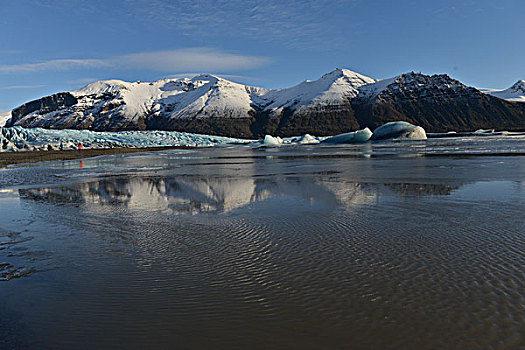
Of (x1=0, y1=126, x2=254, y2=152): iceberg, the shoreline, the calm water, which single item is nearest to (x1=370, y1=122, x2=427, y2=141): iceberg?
(x1=0, y1=126, x2=254, y2=152): iceberg

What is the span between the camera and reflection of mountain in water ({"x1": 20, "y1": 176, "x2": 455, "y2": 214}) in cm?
866

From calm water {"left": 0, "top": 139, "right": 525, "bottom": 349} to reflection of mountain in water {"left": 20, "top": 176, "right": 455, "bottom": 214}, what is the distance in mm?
221

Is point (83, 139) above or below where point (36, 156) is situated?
above

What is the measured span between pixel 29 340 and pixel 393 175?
12519 mm

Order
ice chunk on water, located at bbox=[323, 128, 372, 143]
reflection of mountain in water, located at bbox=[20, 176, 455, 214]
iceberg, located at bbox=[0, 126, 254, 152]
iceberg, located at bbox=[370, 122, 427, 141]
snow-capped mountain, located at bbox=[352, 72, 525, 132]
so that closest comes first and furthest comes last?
reflection of mountain in water, located at bbox=[20, 176, 455, 214] → iceberg, located at bbox=[0, 126, 254, 152] → iceberg, located at bbox=[370, 122, 427, 141] → ice chunk on water, located at bbox=[323, 128, 372, 143] → snow-capped mountain, located at bbox=[352, 72, 525, 132]

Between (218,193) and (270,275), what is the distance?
631 centimetres

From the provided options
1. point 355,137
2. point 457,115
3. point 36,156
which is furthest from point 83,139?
point 457,115

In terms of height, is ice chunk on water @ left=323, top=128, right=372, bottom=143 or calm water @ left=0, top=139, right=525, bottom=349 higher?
ice chunk on water @ left=323, top=128, right=372, bottom=143

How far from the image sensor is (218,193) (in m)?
10.4

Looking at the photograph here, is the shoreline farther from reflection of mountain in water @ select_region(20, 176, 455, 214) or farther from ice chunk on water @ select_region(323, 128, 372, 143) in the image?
ice chunk on water @ select_region(323, 128, 372, 143)

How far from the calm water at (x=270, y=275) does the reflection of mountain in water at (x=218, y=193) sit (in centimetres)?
22

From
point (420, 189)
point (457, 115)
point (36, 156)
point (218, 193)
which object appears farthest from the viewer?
point (457, 115)

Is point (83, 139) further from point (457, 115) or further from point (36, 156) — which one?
point (457, 115)

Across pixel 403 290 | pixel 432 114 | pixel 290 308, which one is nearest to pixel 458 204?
pixel 403 290
